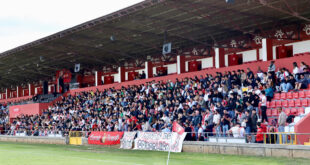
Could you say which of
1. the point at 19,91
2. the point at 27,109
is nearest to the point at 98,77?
the point at 27,109

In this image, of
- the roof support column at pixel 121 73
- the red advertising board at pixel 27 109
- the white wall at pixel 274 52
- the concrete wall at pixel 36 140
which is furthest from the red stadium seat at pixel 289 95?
the red advertising board at pixel 27 109

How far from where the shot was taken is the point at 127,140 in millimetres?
23125

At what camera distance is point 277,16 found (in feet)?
Result: 88.9

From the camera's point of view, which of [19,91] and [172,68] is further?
[19,91]

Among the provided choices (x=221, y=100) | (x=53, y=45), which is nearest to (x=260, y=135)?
(x=221, y=100)

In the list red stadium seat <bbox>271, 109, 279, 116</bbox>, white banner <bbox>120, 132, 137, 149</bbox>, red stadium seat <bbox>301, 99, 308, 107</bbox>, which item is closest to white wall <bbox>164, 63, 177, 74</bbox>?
white banner <bbox>120, 132, 137, 149</bbox>

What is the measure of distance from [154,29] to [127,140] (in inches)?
420

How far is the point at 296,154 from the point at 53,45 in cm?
2823

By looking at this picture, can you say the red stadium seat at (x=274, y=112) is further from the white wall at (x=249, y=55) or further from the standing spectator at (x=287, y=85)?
the white wall at (x=249, y=55)

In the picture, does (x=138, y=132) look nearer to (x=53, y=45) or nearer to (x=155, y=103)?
(x=155, y=103)

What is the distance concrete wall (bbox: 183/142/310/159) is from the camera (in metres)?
14.3

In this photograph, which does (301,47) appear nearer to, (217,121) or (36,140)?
(217,121)

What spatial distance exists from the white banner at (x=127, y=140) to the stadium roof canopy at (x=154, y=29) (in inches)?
316

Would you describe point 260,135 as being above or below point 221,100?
below
